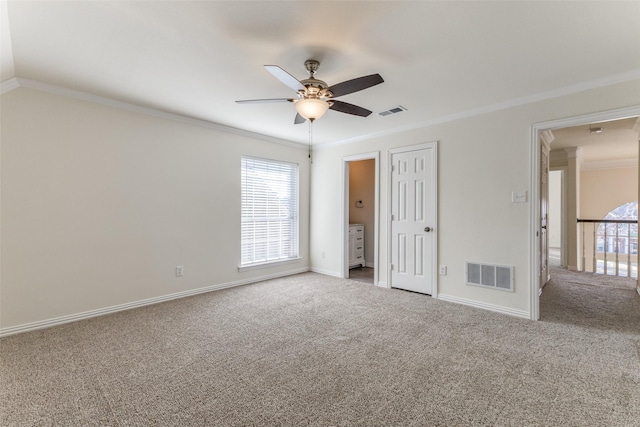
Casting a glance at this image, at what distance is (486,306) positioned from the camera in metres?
3.56

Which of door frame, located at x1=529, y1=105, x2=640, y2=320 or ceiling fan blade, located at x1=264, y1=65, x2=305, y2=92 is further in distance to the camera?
door frame, located at x1=529, y1=105, x2=640, y2=320

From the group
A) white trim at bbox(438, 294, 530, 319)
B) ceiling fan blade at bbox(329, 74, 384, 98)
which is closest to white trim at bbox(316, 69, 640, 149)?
ceiling fan blade at bbox(329, 74, 384, 98)

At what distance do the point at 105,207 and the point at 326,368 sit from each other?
3.03 meters

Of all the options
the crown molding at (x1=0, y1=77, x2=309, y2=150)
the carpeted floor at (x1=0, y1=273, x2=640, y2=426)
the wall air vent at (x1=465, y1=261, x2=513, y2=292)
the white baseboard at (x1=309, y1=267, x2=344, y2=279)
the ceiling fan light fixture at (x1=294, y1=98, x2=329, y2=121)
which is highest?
the crown molding at (x1=0, y1=77, x2=309, y2=150)

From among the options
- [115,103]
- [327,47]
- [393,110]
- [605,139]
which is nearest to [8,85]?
[115,103]

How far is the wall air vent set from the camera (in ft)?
11.2

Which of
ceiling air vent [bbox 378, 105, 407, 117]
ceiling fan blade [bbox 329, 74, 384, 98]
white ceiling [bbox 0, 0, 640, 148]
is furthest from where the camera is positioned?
ceiling air vent [bbox 378, 105, 407, 117]

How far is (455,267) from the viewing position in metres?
3.85

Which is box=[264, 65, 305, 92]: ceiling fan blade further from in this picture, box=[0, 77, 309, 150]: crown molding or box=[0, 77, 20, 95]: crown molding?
box=[0, 77, 20, 95]: crown molding

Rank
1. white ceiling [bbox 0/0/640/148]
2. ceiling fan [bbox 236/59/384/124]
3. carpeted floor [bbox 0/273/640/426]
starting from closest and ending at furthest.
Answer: carpeted floor [bbox 0/273/640/426] < white ceiling [bbox 0/0/640/148] < ceiling fan [bbox 236/59/384/124]

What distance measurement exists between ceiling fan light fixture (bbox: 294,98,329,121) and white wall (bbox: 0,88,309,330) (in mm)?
2301

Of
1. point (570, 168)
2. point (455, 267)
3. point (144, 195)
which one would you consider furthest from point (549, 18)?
point (570, 168)

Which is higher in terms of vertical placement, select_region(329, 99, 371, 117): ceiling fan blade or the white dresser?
select_region(329, 99, 371, 117): ceiling fan blade

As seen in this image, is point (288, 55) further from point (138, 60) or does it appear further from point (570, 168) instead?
point (570, 168)
